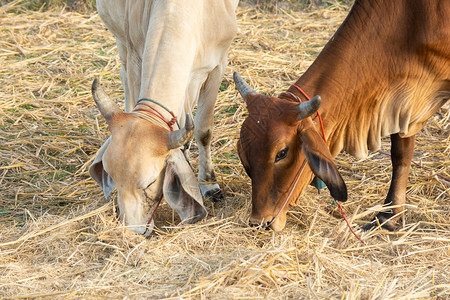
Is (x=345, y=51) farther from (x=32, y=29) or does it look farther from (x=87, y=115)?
(x=32, y=29)

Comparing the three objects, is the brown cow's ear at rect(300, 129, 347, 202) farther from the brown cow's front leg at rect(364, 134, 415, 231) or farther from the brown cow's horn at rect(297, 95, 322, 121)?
the brown cow's front leg at rect(364, 134, 415, 231)

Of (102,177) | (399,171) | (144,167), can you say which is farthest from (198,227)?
(399,171)

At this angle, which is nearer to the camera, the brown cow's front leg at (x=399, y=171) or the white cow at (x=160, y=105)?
the white cow at (x=160, y=105)

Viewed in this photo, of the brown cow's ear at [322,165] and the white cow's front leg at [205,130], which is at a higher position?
the brown cow's ear at [322,165]

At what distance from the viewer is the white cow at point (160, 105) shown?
3.41m

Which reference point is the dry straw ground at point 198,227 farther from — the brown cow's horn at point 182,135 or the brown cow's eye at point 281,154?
the brown cow's horn at point 182,135

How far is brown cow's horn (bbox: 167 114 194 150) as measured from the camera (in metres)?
3.32

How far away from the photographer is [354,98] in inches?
144

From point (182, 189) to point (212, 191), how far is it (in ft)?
2.91

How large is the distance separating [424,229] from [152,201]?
170 centimetres

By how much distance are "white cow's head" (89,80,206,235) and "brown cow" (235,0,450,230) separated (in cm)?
36

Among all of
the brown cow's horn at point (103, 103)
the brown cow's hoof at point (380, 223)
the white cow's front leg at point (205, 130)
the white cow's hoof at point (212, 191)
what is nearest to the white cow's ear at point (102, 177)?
the brown cow's horn at point (103, 103)

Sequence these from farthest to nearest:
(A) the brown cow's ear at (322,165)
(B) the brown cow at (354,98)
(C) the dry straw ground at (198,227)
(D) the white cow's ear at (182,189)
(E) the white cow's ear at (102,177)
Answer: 1. (E) the white cow's ear at (102,177)
2. (D) the white cow's ear at (182,189)
3. (B) the brown cow at (354,98)
4. (A) the brown cow's ear at (322,165)
5. (C) the dry straw ground at (198,227)

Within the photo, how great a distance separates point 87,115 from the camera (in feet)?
19.5
